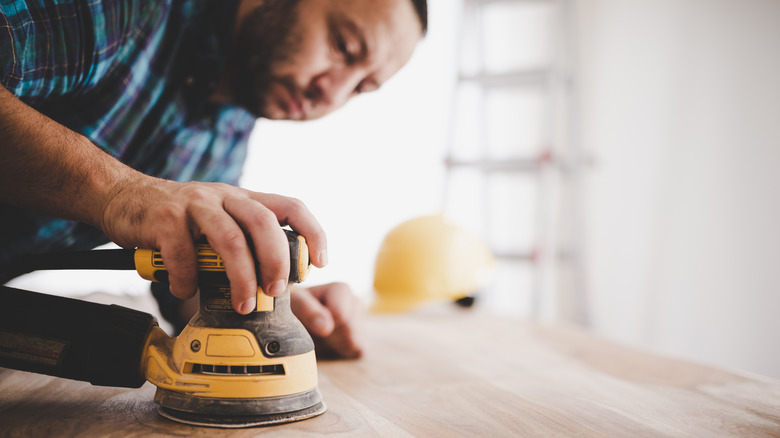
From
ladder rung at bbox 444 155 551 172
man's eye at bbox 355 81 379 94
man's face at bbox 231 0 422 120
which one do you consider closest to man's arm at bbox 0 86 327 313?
man's face at bbox 231 0 422 120

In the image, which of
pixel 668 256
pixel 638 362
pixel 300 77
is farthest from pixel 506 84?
pixel 638 362

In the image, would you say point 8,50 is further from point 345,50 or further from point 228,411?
point 345,50

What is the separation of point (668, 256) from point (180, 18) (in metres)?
2.13

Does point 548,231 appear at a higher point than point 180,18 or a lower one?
lower

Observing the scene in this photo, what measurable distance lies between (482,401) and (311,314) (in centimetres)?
38

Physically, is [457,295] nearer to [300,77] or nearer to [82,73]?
[300,77]

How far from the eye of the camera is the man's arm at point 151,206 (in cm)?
59

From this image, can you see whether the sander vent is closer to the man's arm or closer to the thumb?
the man's arm

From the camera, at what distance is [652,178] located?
233cm

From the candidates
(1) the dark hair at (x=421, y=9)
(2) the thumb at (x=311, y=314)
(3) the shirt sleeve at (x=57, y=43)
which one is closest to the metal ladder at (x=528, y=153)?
(1) the dark hair at (x=421, y=9)

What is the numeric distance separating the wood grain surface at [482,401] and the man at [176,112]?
0.56 ft

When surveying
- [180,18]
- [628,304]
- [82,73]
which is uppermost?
[180,18]

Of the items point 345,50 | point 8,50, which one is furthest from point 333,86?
point 8,50

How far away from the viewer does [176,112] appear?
1.27m
